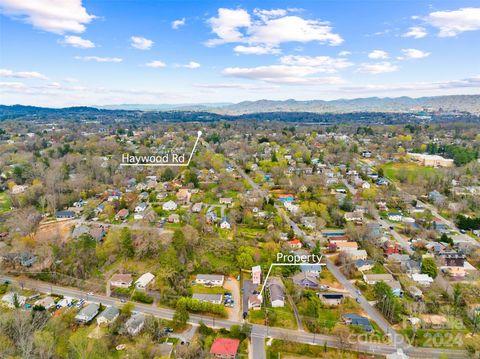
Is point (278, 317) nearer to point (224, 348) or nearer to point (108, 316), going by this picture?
point (224, 348)

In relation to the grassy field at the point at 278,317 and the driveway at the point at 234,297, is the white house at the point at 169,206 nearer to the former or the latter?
the driveway at the point at 234,297

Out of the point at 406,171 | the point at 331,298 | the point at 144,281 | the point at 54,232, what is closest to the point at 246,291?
the point at 331,298

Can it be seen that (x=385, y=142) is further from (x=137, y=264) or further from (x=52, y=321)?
(x=52, y=321)

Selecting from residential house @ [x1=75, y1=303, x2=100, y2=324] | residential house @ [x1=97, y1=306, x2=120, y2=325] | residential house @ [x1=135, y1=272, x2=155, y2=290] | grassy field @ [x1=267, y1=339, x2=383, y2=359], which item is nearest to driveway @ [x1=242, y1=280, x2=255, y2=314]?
grassy field @ [x1=267, y1=339, x2=383, y2=359]

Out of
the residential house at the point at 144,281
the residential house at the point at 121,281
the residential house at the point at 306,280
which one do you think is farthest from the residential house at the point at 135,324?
the residential house at the point at 306,280

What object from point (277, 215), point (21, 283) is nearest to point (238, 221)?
point (277, 215)
